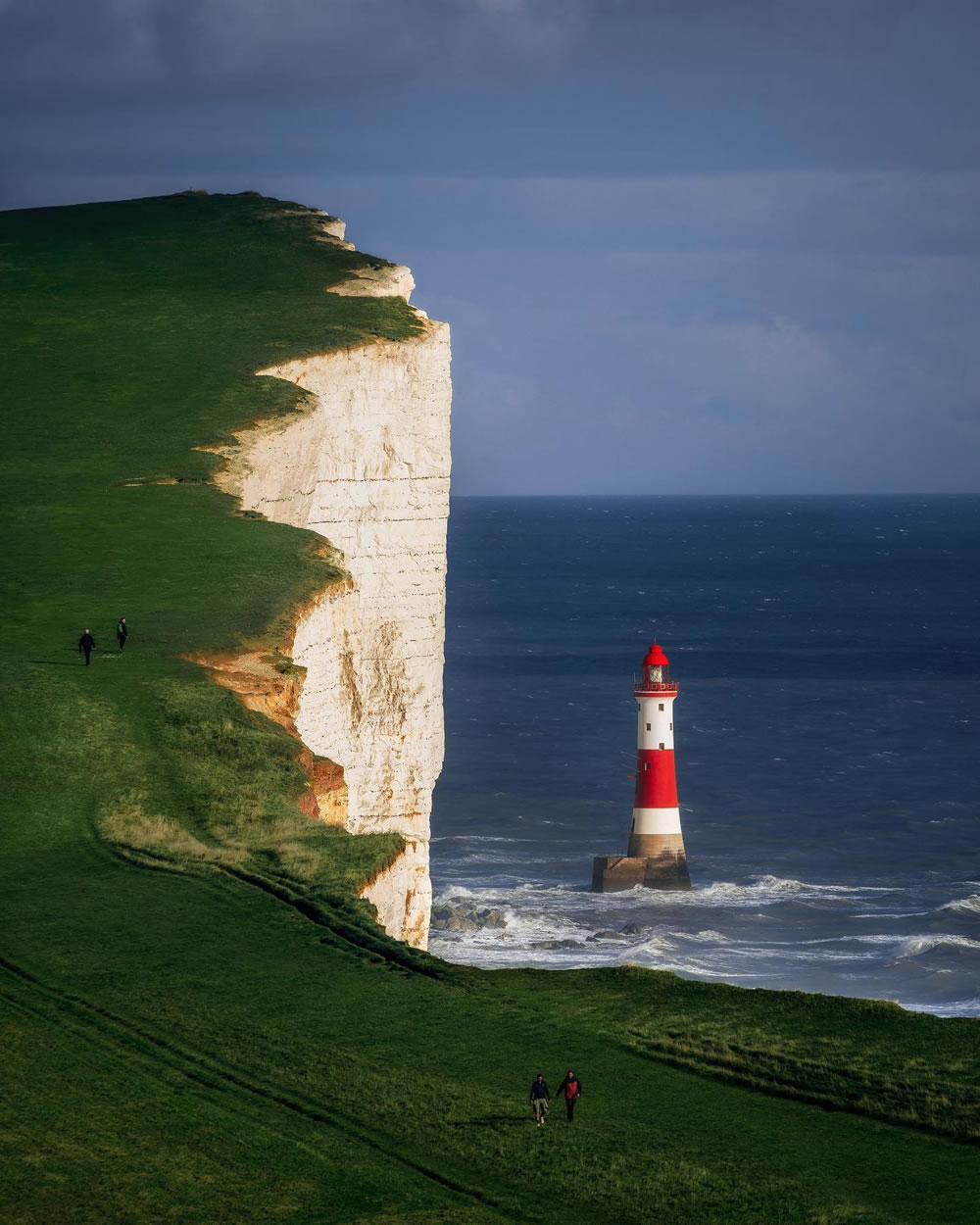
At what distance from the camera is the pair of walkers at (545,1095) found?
2494 cm

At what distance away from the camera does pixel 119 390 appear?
66.9 metres

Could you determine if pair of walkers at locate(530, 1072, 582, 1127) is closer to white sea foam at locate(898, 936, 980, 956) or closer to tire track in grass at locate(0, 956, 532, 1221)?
tire track in grass at locate(0, 956, 532, 1221)

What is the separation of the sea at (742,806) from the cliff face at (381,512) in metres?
8.72

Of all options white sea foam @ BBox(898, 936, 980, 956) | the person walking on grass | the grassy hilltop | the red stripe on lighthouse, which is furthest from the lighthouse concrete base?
the person walking on grass

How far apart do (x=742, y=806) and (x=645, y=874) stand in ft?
62.8

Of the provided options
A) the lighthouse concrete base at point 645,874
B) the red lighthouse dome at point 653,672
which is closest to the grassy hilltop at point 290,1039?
the red lighthouse dome at point 653,672

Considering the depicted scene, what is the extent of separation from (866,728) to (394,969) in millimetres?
85432

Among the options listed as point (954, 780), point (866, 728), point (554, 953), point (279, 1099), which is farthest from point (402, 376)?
point (866, 728)

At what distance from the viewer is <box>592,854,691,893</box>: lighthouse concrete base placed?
244 feet

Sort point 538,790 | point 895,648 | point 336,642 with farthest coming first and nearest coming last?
1. point 895,648
2. point 538,790
3. point 336,642

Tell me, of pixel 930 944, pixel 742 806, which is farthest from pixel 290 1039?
pixel 742 806

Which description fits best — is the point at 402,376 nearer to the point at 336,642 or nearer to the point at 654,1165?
the point at 336,642

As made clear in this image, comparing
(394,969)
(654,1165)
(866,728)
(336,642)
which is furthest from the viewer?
(866,728)

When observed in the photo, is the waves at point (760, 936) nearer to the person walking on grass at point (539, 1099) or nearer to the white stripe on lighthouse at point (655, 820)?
the white stripe on lighthouse at point (655, 820)
